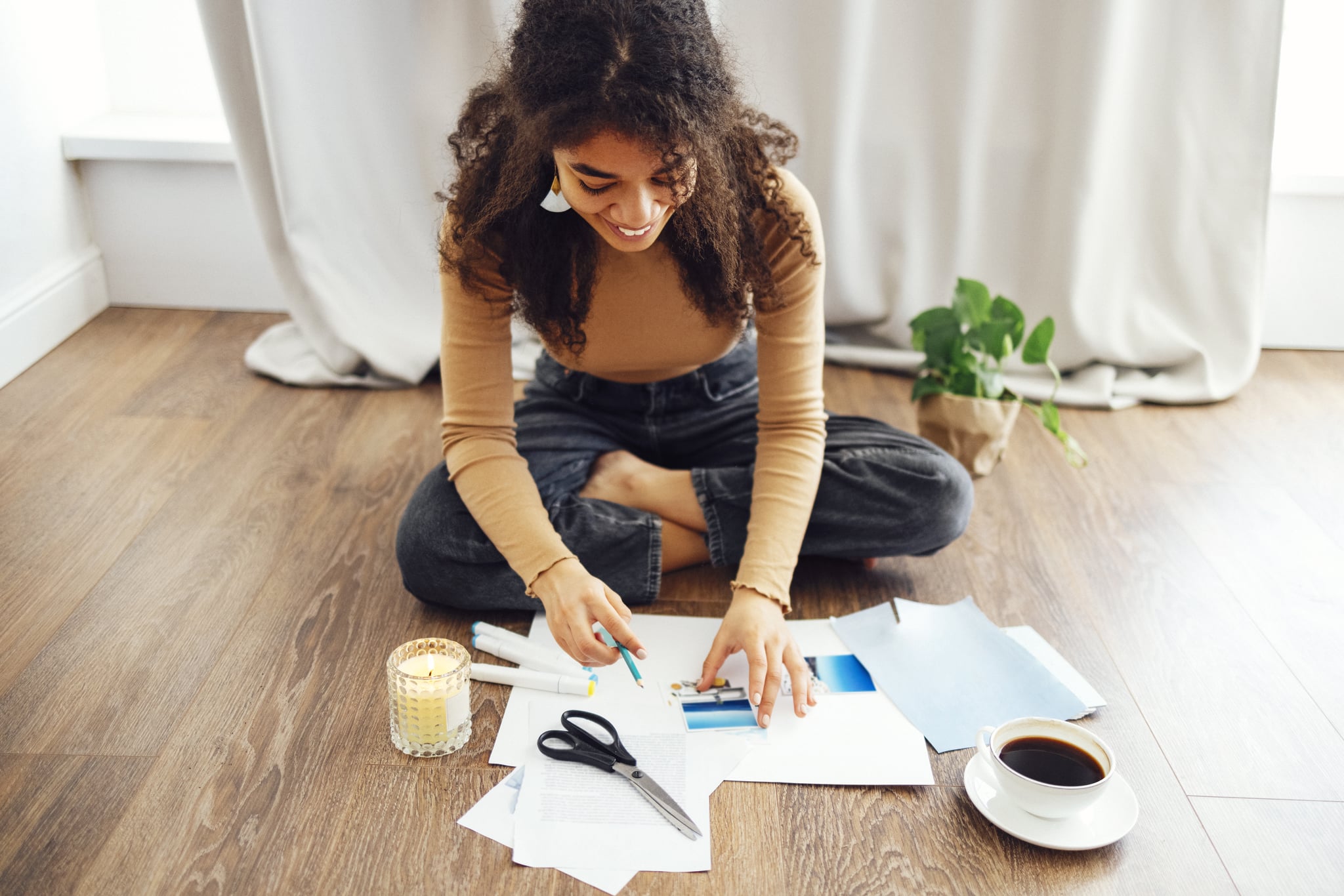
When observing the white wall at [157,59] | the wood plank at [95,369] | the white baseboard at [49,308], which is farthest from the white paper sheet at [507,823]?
the white wall at [157,59]

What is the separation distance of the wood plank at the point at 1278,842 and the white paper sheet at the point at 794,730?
283 mm

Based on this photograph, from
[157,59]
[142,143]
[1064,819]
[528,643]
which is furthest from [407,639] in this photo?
[157,59]

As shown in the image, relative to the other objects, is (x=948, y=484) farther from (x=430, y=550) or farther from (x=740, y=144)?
(x=430, y=550)

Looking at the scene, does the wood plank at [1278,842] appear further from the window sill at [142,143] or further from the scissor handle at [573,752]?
the window sill at [142,143]

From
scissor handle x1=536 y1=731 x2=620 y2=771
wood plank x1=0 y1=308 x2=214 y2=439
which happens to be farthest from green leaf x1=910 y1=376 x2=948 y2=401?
wood plank x1=0 y1=308 x2=214 y2=439

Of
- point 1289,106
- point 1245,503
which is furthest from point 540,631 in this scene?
point 1289,106

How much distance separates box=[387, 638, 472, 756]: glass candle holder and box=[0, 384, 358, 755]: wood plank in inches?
10.5

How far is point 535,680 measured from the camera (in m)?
1.23

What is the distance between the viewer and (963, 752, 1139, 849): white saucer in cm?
103

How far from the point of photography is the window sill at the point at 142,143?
220 cm

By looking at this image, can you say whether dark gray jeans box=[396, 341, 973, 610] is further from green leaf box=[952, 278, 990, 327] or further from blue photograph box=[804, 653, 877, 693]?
green leaf box=[952, 278, 990, 327]

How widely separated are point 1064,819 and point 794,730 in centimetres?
28

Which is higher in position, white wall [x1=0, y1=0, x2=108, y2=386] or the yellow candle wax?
white wall [x1=0, y1=0, x2=108, y2=386]

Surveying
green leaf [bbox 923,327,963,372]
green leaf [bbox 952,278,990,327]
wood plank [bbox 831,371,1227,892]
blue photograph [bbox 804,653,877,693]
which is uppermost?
green leaf [bbox 952,278,990,327]
